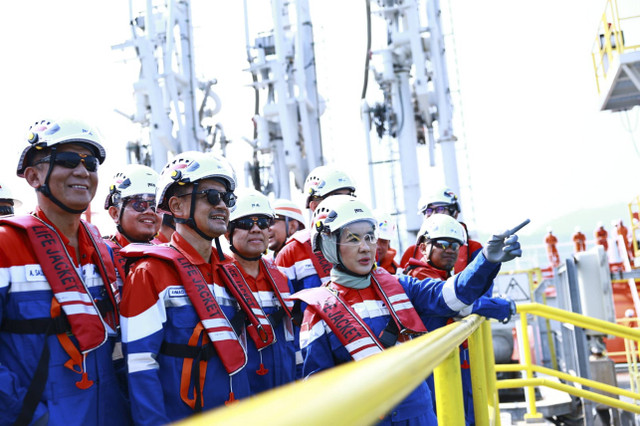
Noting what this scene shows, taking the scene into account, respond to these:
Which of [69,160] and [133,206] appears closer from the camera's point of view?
[69,160]

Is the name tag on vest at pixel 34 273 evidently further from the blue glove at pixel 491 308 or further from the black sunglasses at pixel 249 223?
the blue glove at pixel 491 308

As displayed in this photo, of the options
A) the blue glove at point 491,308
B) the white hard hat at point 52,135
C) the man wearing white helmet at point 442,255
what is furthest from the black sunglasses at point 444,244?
the white hard hat at point 52,135

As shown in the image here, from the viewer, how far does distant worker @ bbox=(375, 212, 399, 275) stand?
5.71 meters

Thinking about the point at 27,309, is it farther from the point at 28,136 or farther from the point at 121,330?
the point at 28,136

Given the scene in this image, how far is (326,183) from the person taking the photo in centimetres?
568

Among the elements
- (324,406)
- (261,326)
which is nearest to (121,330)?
(261,326)

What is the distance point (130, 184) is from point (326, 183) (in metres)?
1.85

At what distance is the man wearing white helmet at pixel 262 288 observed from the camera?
133 inches

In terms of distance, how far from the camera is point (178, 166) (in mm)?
3107

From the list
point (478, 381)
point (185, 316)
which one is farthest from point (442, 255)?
point (185, 316)

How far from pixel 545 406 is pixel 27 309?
20.7 feet

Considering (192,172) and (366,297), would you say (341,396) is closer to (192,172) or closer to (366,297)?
(192,172)

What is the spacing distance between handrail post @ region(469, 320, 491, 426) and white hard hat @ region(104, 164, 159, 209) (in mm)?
2359

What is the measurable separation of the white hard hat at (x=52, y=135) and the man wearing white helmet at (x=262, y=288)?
35.4 inches
